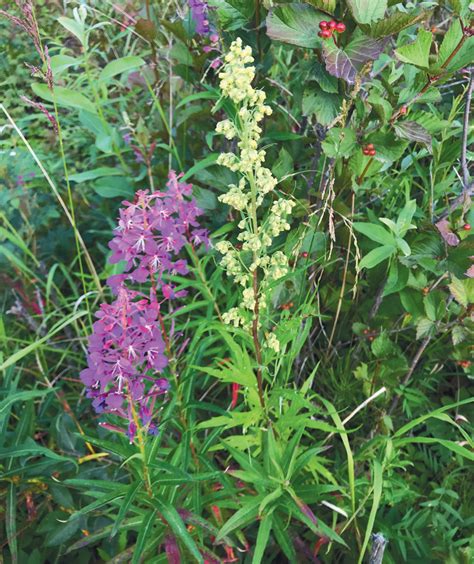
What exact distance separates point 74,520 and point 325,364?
93 centimetres

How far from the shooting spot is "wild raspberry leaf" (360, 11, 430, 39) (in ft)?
4.60

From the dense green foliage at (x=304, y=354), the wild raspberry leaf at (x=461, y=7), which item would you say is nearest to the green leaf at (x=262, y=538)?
the dense green foliage at (x=304, y=354)

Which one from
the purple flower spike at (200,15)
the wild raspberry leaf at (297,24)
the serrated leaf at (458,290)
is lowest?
the serrated leaf at (458,290)

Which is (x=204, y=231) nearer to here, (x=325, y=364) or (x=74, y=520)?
(x=325, y=364)

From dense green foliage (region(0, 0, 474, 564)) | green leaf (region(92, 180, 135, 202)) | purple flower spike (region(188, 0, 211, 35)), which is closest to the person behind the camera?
dense green foliage (region(0, 0, 474, 564))

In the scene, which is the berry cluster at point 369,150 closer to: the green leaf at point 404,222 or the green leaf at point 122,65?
the green leaf at point 404,222

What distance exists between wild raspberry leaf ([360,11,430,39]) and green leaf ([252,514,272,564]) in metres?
1.22

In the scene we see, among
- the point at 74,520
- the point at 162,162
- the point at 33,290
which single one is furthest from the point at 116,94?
the point at 74,520

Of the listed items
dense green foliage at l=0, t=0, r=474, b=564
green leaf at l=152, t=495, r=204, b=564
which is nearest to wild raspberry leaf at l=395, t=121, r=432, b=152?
dense green foliage at l=0, t=0, r=474, b=564

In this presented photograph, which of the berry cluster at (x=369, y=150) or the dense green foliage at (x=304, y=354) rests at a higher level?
the berry cluster at (x=369, y=150)

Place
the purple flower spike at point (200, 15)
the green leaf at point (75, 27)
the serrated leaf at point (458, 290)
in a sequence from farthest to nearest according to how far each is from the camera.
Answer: the green leaf at point (75, 27) < the purple flower spike at point (200, 15) < the serrated leaf at point (458, 290)

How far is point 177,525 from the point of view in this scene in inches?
51.3

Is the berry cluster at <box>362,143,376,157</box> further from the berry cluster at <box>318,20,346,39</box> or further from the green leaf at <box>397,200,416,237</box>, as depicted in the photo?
the berry cluster at <box>318,20,346,39</box>

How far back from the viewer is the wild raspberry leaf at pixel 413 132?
4.97 ft
